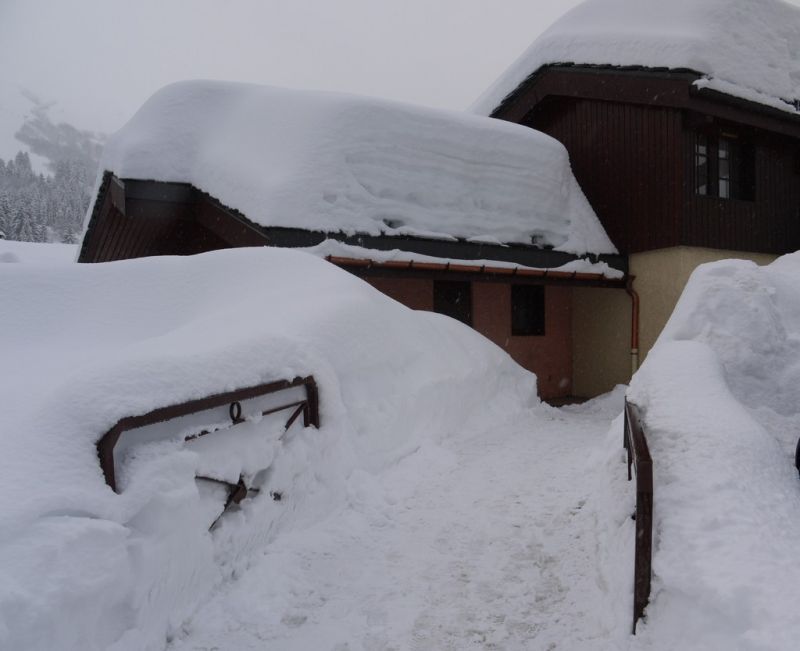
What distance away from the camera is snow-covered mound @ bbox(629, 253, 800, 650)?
2.01m

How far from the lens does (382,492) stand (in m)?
4.54

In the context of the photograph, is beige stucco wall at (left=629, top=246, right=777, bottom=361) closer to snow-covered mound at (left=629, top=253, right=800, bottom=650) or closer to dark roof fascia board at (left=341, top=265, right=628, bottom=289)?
dark roof fascia board at (left=341, top=265, right=628, bottom=289)

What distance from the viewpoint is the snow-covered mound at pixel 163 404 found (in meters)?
2.07

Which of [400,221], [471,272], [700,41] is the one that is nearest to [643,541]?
[471,272]

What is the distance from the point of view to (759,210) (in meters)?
11.3

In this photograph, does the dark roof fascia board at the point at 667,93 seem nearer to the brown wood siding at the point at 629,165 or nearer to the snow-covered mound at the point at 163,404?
the brown wood siding at the point at 629,165

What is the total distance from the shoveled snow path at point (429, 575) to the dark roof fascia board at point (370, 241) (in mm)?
4624

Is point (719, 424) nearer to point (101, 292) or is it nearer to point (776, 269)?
point (776, 269)

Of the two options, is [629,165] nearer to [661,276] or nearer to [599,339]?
[661,276]

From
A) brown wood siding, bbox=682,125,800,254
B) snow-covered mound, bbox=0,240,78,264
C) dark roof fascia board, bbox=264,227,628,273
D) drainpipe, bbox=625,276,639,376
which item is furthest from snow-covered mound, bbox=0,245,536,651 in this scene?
snow-covered mound, bbox=0,240,78,264

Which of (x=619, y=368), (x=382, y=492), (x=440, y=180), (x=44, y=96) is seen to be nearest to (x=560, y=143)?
(x=440, y=180)

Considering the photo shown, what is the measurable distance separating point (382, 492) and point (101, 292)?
131 inches

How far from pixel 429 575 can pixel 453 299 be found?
7.93 metres

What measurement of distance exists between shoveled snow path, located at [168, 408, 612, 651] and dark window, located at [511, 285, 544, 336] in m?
6.98
